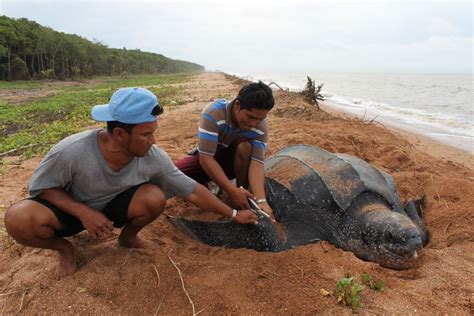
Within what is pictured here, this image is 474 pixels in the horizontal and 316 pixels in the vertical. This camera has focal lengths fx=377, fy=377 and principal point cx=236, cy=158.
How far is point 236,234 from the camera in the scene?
7.72 feet

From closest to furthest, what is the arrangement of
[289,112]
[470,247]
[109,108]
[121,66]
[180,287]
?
[109,108]
[180,287]
[470,247]
[289,112]
[121,66]

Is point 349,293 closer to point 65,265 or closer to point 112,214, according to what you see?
point 112,214

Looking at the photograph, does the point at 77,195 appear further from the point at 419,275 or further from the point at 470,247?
the point at 470,247

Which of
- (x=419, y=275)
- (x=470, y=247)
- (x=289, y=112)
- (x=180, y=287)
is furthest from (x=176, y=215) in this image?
(x=289, y=112)

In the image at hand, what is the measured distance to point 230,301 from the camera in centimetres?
173

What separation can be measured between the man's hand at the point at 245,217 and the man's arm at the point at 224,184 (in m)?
0.15

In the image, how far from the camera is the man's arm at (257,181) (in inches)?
97.6

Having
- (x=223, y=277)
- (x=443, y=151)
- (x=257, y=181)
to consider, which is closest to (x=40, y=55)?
(x=443, y=151)

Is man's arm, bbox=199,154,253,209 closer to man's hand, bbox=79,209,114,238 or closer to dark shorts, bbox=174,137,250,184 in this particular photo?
dark shorts, bbox=174,137,250,184

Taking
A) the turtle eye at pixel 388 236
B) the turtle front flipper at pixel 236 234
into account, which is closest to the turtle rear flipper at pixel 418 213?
the turtle eye at pixel 388 236

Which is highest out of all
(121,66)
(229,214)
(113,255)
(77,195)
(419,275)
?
(121,66)

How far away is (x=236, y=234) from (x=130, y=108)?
1.11m

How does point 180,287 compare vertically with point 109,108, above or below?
below

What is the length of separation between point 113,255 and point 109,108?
0.86 metres
